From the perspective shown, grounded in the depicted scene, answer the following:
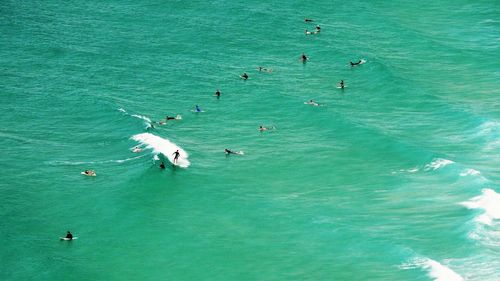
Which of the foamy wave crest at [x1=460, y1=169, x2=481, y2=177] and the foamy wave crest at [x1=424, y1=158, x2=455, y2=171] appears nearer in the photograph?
the foamy wave crest at [x1=460, y1=169, x2=481, y2=177]

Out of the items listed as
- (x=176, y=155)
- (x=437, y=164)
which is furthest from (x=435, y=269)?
(x=176, y=155)

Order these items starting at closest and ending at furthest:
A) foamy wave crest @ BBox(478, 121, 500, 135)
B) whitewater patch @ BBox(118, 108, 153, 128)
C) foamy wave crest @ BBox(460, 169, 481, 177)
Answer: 1. foamy wave crest @ BBox(460, 169, 481, 177)
2. foamy wave crest @ BBox(478, 121, 500, 135)
3. whitewater patch @ BBox(118, 108, 153, 128)

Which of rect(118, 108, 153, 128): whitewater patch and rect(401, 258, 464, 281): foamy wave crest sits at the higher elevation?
rect(118, 108, 153, 128): whitewater patch

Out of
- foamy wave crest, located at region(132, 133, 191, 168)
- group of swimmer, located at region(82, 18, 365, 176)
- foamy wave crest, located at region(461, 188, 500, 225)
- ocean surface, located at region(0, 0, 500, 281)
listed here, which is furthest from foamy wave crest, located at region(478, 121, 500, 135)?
foamy wave crest, located at region(132, 133, 191, 168)

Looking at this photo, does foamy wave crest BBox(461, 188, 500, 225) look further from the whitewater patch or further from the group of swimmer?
the whitewater patch

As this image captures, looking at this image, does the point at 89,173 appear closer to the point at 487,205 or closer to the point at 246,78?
the point at 246,78
